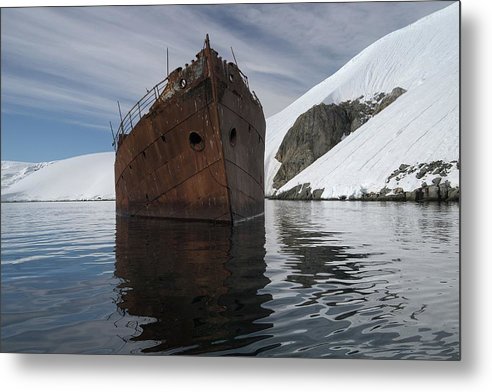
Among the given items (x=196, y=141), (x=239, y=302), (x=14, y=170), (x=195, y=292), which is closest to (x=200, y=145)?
(x=196, y=141)

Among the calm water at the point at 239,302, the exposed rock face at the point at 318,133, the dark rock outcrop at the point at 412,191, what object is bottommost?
the calm water at the point at 239,302

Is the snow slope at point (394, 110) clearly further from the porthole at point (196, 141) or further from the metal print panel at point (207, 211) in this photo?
the porthole at point (196, 141)

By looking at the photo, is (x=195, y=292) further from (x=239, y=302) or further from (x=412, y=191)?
(x=412, y=191)

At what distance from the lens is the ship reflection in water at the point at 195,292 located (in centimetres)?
409

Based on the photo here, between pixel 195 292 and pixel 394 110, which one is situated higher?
pixel 394 110

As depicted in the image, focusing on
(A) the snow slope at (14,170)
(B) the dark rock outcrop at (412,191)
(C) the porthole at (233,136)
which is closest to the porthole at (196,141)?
(C) the porthole at (233,136)

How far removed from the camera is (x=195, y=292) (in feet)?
16.4

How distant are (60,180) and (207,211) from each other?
358 cm

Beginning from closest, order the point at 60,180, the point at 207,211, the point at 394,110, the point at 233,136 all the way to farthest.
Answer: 1. the point at 60,180
2. the point at 207,211
3. the point at 233,136
4. the point at 394,110

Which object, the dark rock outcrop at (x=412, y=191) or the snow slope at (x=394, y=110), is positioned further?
the dark rock outcrop at (x=412, y=191)

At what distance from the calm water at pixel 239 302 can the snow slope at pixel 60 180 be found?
483 mm

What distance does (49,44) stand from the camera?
21.2ft

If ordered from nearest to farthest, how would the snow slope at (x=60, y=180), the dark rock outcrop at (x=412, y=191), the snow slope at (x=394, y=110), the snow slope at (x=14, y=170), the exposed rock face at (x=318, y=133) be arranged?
the snow slope at (x=394, y=110) < the snow slope at (x=14, y=170) < the snow slope at (x=60, y=180) < the dark rock outcrop at (x=412, y=191) < the exposed rock face at (x=318, y=133)

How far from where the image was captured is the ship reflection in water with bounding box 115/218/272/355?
4086mm
